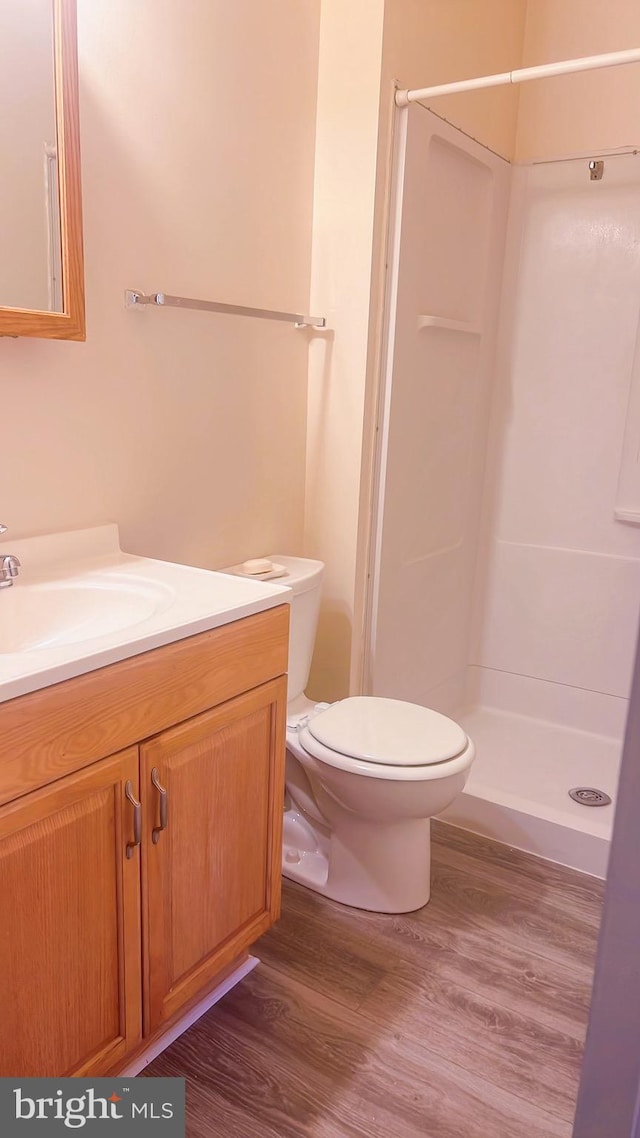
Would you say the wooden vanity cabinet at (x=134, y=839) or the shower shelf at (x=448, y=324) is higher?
the shower shelf at (x=448, y=324)

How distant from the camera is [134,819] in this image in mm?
1240

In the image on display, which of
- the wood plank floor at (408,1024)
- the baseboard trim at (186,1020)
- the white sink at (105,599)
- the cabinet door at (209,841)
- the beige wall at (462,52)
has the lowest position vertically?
the wood plank floor at (408,1024)

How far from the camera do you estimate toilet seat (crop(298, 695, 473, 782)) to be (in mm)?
1770

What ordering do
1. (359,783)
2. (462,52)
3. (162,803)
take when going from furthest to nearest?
(462,52) < (359,783) < (162,803)

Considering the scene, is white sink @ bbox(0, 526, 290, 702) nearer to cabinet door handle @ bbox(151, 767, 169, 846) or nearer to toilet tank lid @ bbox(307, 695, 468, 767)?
cabinet door handle @ bbox(151, 767, 169, 846)

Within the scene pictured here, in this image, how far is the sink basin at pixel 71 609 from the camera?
1395 mm

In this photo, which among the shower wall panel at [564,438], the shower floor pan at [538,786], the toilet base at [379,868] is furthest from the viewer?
the shower wall panel at [564,438]

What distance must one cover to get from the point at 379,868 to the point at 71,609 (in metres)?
0.98

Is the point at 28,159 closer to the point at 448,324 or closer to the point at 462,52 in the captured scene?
the point at 448,324

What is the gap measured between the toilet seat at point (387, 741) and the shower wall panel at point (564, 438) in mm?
1101

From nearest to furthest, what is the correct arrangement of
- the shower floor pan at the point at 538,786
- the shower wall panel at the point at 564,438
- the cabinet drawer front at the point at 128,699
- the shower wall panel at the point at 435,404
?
1. the cabinet drawer front at the point at 128,699
2. the shower floor pan at the point at 538,786
3. the shower wall panel at the point at 435,404
4. the shower wall panel at the point at 564,438

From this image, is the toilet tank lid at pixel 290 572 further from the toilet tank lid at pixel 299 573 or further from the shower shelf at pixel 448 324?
the shower shelf at pixel 448 324

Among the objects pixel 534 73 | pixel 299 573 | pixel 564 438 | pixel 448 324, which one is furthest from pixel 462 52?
pixel 299 573

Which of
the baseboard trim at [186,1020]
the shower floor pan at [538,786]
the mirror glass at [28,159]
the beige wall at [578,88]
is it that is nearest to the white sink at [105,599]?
the mirror glass at [28,159]
